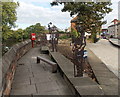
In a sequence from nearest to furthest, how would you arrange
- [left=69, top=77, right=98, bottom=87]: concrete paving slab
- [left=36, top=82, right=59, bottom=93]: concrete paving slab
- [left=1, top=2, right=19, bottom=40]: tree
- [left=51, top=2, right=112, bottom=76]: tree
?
[left=69, top=77, right=98, bottom=87]: concrete paving slab
[left=36, top=82, right=59, bottom=93]: concrete paving slab
[left=51, top=2, right=112, bottom=76]: tree
[left=1, top=2, right=19, bottom=40]: tree

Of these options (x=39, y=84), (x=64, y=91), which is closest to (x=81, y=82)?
(x=64, y=91)

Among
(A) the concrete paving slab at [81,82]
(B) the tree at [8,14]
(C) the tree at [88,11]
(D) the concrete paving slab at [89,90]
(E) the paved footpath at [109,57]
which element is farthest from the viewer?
(B) the tree at [8,14]

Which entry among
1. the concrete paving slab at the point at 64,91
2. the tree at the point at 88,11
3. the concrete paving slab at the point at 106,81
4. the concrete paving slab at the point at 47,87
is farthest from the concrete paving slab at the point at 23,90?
the tree at the point at 88,11

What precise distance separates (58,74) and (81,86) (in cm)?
257

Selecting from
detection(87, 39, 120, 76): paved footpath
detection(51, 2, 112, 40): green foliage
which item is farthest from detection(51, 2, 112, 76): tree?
detection(87, 39, 120, 76): paved footpath

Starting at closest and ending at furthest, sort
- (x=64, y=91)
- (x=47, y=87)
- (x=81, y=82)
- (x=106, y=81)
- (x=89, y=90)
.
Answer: (x=89, y=90)
(x=81, y=82)
(x=64, y=91)
(x=47, y=87)
(x=106, y=81)

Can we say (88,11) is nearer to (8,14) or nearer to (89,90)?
(89,90)

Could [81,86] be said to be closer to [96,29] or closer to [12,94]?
[12,94]

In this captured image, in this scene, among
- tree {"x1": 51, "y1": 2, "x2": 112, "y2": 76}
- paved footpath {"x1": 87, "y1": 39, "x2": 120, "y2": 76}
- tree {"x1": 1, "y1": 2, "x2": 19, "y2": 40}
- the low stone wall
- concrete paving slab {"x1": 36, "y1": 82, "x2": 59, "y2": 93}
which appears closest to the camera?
the low stone wall

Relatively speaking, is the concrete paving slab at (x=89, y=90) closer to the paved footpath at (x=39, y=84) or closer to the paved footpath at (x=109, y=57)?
the paved footpath at (x=39, y=84)

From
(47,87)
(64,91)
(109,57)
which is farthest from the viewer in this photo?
(109,57)

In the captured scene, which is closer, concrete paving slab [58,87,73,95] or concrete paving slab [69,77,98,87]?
concrete paving slab [69,77,98,87]

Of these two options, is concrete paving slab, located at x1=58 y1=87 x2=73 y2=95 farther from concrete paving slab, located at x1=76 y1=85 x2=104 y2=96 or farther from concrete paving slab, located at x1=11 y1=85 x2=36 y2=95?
concrete paving slab, located at x1=11 y1=85 x2=36 y2=95

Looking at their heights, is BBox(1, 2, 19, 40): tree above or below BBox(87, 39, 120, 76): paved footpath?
above
